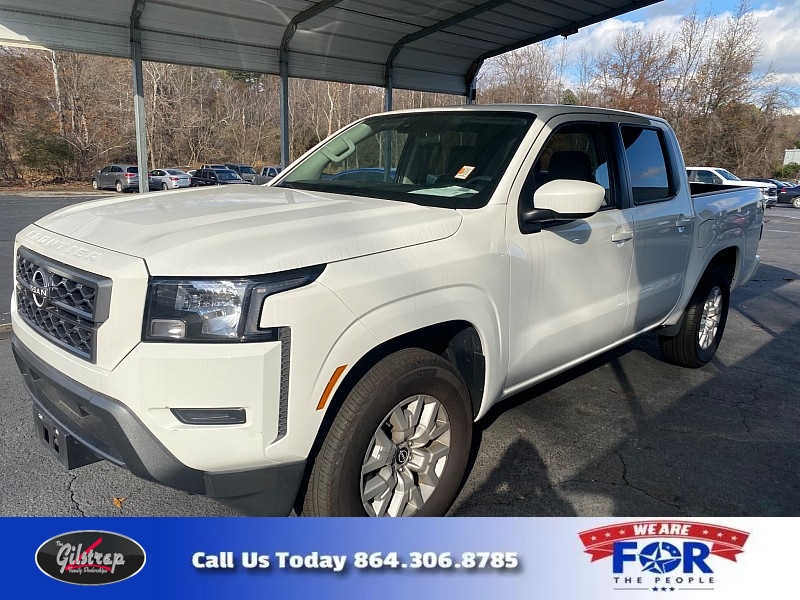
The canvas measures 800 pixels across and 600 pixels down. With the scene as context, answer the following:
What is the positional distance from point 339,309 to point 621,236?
2251 mm

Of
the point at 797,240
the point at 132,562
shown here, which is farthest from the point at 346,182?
the point at 797,240

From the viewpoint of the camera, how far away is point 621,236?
380 centimetres

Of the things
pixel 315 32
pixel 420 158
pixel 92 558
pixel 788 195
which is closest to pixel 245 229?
pixel 92 558

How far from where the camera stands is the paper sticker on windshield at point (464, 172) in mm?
3327

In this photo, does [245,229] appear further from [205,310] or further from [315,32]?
[315,32]

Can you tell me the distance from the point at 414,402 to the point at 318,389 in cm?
59

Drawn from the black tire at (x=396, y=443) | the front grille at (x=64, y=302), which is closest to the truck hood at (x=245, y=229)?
the front grille at (x=64, y=302)

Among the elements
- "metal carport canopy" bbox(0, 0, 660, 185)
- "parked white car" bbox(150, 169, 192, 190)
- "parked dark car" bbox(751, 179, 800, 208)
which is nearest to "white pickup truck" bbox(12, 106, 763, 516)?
"metal carport canopy" bbox(0, 0, 660, 185)

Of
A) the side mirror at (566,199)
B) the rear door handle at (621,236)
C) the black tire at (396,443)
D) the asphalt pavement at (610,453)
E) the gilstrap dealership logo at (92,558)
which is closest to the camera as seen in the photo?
the gilstrap dealership logo at (92,558)

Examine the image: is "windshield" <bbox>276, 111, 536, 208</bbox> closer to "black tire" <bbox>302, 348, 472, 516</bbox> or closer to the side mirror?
the side mirror

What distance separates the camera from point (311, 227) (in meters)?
2.45

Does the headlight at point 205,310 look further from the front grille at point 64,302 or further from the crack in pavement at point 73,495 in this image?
the crack in pavement at point 73,495

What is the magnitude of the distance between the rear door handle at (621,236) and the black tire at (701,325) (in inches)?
59.2

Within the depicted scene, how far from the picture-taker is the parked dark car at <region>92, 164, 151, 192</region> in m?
33.6
